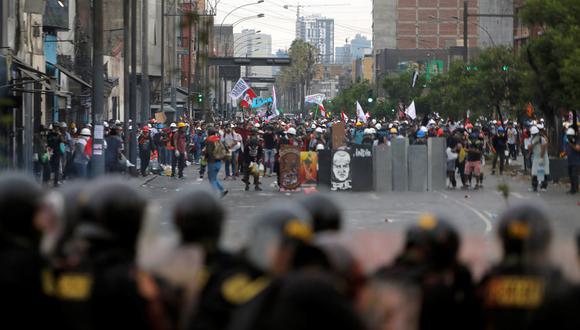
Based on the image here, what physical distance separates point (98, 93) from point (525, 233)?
29.2m

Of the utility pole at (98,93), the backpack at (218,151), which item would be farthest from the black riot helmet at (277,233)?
the utility pole at (98,93)

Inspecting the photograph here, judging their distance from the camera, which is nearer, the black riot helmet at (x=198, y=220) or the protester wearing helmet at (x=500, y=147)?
the black riot helmet at (x=198, y=220)

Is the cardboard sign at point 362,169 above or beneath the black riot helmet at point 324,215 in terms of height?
beneath

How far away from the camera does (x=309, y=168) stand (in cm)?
3569

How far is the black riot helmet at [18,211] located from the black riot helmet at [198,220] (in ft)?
2.15

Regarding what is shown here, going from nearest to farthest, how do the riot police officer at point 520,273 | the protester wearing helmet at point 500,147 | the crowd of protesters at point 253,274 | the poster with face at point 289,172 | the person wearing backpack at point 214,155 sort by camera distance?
the crowd of protesters at point 253,274 → the riot police officer at point 520,273 → the person wearing backpack at point 214,155 → the poster with face at point 289,172 → the protester wearing helmet at point 500,147

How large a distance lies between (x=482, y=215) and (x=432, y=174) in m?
→ 9.14

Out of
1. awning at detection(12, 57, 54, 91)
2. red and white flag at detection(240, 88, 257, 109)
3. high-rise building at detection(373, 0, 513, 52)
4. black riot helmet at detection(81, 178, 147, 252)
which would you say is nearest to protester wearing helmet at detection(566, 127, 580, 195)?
awning at detection(12, 57, 54, 91)

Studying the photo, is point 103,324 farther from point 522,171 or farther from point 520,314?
point 522,171

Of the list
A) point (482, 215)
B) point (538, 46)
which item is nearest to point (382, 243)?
point (482, 215)

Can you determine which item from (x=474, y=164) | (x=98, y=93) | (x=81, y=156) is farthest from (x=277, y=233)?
(x=474, y=164)

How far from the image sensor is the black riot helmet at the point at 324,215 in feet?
21.5

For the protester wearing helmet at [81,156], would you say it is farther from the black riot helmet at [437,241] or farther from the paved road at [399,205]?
the black riot helmet at [437,241]

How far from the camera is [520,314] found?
6.30 meters
